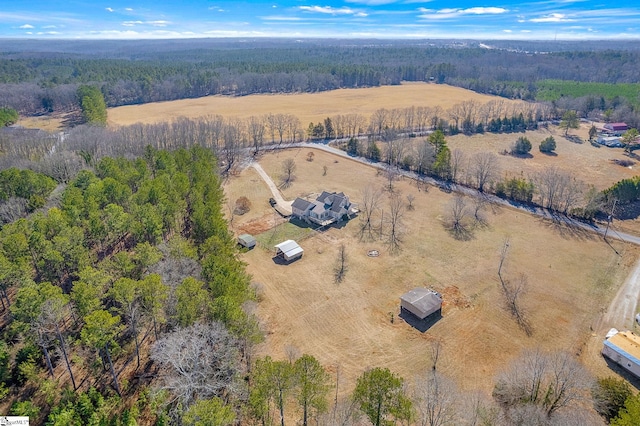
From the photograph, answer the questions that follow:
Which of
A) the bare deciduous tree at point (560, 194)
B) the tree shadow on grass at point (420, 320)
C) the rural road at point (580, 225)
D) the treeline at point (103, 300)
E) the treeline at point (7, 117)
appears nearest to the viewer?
the treeline at point (103, 300)

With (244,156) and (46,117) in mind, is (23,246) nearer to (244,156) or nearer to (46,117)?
(244,156)

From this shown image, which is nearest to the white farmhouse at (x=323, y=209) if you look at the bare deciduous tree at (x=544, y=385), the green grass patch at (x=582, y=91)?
the bare deciduous tree at (x=544, y=385)

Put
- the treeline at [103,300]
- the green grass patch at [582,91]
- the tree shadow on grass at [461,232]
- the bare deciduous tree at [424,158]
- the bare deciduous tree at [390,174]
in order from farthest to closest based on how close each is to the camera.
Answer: the green grass patch at [582,91]
the bare deciduous tree at [424,158]
the bare deciduous tree at [390,174]
the tree shadow on grass at [461,232]
the treeline at [103,300]

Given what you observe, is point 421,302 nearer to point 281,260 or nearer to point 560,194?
point 281,260

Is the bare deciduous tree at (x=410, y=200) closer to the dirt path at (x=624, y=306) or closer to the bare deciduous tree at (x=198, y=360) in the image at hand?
the dirt path at (x=624, y=306)

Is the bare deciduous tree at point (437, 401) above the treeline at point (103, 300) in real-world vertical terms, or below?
below

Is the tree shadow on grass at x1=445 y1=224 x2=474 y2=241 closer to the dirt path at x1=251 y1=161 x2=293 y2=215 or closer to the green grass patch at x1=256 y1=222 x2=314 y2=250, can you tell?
the green grass patch at x1=256 y1=222 x2=314 y2=250

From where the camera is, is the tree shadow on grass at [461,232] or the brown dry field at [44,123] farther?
the brown dry field at [44,123]

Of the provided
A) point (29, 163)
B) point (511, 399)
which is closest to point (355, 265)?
point (511, 399)

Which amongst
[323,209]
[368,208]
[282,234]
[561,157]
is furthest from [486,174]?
[282,234]
